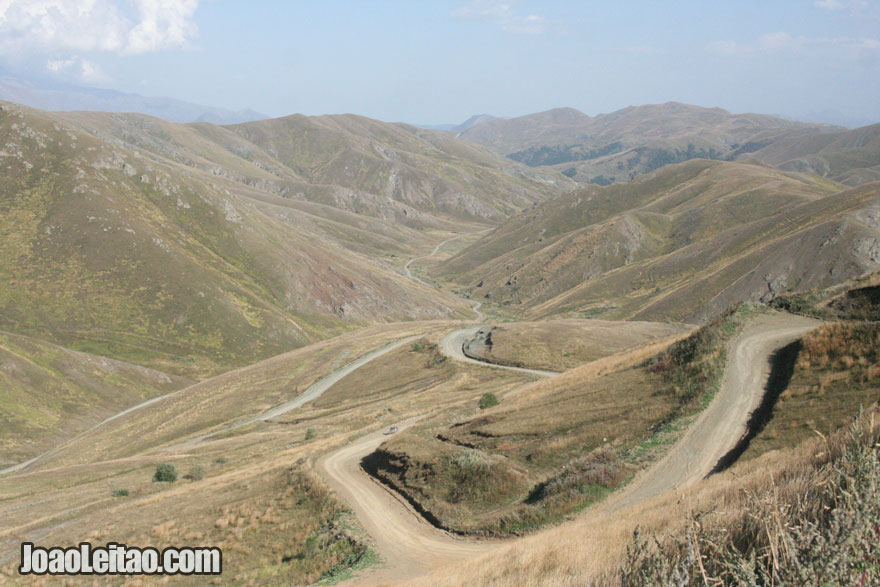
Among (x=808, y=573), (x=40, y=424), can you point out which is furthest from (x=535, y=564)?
(x=40, y=424)

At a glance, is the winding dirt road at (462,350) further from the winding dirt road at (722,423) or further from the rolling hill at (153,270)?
the rolling hill at (153,270)

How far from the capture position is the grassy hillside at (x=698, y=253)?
88438mm

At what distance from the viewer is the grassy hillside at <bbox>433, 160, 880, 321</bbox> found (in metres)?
88.4

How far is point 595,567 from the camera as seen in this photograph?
27.9ft

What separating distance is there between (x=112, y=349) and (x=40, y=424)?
35332 millimetres

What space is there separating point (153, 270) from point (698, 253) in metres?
130

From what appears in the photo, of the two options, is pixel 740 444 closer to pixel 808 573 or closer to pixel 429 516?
pixel 429 516

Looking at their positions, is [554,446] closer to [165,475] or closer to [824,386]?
[824,386]

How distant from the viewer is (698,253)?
122125 millimetres

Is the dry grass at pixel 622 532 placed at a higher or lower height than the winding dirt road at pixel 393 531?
higher

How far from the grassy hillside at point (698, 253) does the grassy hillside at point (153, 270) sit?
111 feet

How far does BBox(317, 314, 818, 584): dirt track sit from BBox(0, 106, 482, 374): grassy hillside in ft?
321

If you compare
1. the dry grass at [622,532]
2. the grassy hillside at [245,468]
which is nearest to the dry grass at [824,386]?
the dry grass at [622,532]

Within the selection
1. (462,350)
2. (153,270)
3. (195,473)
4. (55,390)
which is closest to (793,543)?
(195,473)
